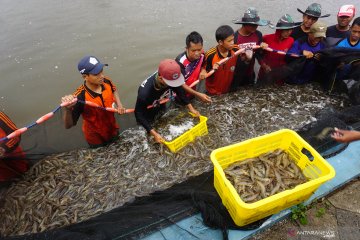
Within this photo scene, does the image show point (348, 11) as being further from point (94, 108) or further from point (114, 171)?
point (114, 171)

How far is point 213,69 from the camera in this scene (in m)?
5.22

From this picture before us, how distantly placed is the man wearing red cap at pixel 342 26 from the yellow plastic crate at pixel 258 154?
3702mm

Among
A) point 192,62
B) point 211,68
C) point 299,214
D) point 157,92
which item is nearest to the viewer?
point 299,214

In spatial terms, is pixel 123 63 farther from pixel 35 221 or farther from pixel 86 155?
pixel 35 221

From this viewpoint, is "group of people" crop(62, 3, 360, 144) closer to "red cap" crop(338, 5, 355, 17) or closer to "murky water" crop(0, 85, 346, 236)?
"red cap" crop(338, 5, 355, 17)

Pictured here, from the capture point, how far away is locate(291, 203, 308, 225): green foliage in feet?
11.4

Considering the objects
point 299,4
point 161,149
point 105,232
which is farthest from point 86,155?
point 299,4

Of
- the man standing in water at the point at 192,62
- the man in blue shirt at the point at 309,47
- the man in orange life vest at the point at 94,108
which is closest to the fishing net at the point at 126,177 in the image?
the man in orange life vest at the point at 94,108

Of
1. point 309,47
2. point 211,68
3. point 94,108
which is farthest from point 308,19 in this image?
point 94,108

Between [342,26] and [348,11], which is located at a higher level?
[348,11]

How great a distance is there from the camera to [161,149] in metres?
4.44

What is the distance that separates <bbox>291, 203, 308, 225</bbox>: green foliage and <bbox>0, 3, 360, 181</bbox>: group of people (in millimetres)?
1058

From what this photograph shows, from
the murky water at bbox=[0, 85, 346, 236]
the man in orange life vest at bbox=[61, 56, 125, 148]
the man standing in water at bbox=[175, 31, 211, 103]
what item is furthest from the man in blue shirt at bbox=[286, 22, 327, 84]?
the man in orange life vest at bbox=[61, 56, 125, 148]

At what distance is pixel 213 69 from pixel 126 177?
2.67m
